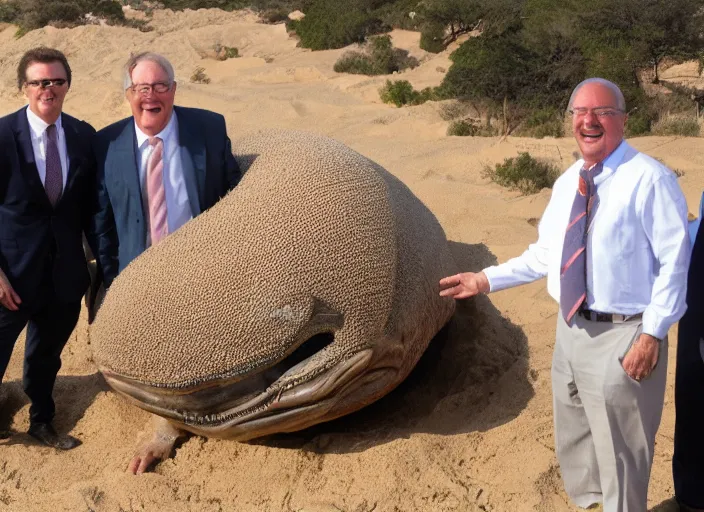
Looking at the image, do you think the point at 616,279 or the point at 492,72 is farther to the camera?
the point at 492,72

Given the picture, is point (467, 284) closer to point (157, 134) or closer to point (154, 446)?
point (157, 134)

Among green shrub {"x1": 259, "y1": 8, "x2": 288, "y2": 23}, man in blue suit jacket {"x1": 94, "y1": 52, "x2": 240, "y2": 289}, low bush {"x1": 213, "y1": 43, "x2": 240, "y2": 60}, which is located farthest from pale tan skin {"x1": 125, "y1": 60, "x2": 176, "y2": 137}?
green shrub {"x1": 259, "y1": 8, "x2": 288, "y2": 23}

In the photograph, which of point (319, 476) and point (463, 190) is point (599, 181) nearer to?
point (319, 476)

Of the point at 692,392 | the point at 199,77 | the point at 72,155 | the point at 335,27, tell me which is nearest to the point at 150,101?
the point at 72,155

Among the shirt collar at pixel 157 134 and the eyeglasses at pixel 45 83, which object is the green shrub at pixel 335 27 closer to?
the eyeglasses at pixel 45 83

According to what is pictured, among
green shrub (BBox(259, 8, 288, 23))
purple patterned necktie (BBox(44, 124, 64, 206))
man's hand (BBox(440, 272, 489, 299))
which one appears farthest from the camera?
green shrub (BBox(259, 8, 288, 23))

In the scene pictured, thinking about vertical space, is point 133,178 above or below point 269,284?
above

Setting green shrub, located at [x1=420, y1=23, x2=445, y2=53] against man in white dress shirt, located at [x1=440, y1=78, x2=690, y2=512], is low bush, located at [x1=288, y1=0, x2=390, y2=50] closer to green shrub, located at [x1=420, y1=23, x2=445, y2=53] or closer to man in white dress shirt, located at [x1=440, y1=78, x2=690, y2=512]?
green shrub, located at [x1=420, y1=23, x2=445, y2=53]

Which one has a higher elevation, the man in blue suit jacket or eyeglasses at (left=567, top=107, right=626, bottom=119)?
eyeglasses at (left=567, top=107, right=626, bottom=119)

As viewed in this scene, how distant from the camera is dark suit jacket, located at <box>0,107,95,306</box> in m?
3.22

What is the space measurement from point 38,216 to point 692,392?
2677 mm

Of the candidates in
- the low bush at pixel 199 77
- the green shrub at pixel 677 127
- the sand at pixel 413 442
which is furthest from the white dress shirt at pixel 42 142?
the low bush at pixel 199 77

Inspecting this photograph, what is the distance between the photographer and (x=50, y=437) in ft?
12.1

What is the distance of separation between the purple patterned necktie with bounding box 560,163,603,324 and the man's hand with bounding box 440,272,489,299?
0.45 meters
